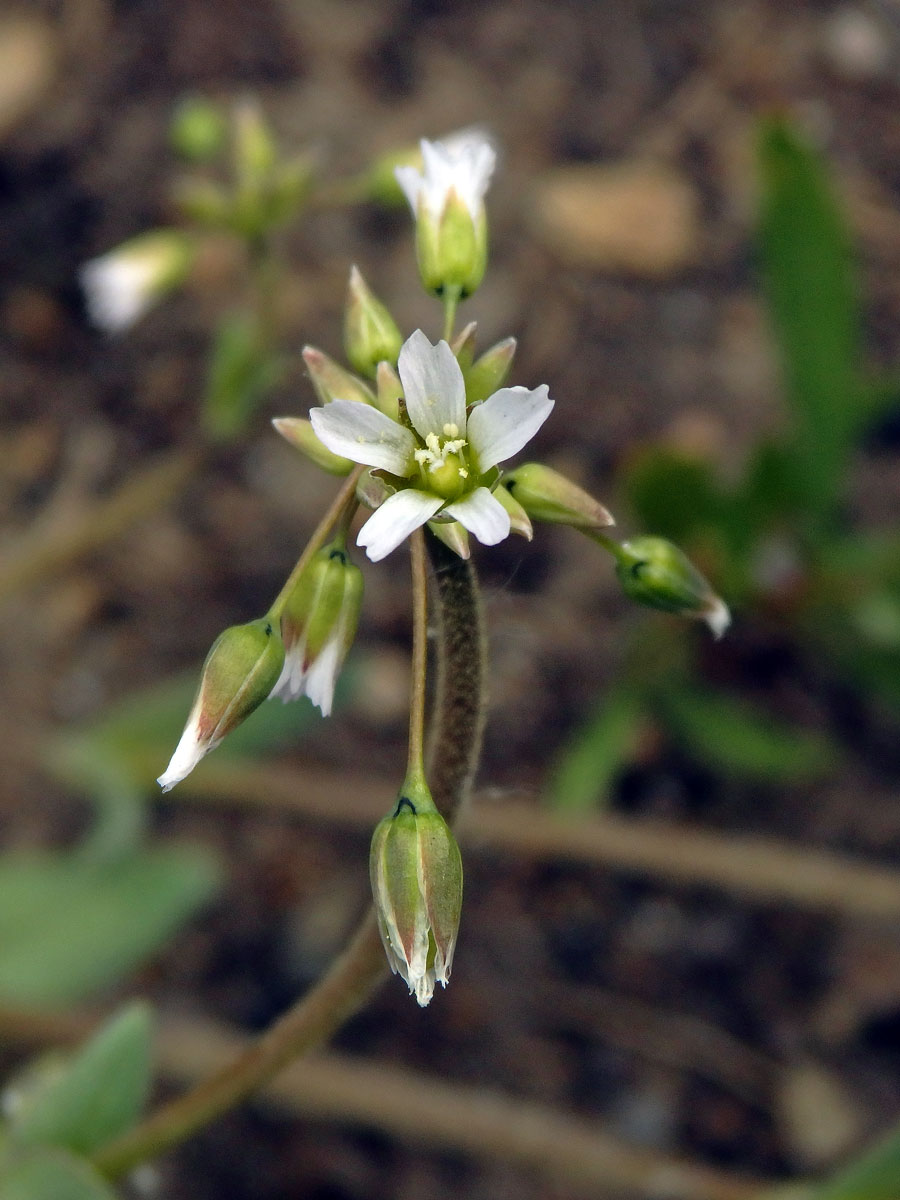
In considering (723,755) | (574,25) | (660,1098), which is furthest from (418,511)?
(574,25)

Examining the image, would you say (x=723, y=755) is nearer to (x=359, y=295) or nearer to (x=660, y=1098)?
(x=660, y=1098)

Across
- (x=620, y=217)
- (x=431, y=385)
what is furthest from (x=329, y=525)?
(x=620, y=217)

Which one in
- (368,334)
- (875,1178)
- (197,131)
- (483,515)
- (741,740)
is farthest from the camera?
(741,740)

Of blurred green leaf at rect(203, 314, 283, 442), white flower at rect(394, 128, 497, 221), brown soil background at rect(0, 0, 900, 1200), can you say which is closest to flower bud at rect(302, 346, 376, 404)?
white flower at rect(394, 128, 497, 221)

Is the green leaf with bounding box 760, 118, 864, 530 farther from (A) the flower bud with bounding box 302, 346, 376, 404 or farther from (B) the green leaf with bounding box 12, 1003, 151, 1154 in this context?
(B) the green leaf with bounding box 12, 1003, 151, 1154

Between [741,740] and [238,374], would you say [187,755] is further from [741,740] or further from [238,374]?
[741,740]

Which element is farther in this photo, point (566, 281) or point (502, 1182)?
point (566, 281)
